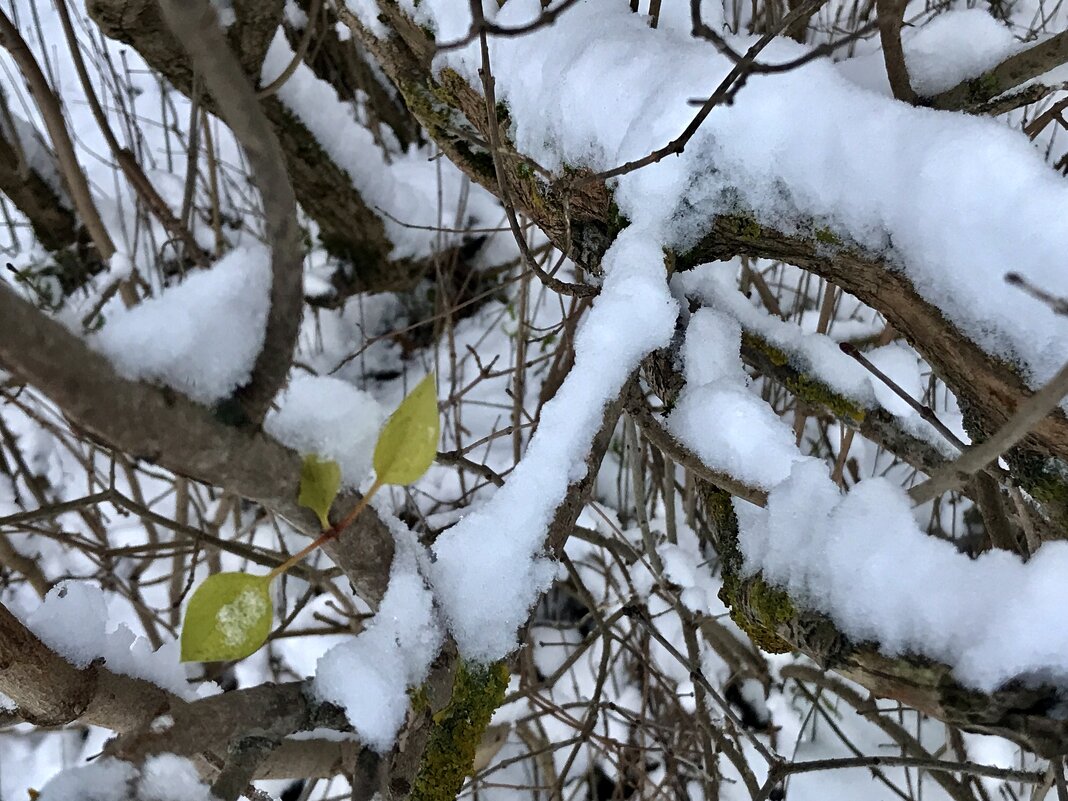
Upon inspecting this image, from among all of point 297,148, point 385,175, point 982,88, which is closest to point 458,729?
point 982,88

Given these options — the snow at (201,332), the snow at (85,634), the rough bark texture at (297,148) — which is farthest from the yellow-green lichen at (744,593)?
the rough bark texture at (297,148)

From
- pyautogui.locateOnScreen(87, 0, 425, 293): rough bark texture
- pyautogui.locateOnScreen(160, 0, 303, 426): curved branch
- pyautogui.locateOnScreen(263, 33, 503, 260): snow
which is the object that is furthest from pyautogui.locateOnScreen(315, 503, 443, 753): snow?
pyautogui.locateOnScreen(87, 0, 425, 293): rough bark texture

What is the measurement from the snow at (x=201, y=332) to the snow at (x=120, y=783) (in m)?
0.21

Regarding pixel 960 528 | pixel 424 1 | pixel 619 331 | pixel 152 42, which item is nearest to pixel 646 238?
pixel 619 331

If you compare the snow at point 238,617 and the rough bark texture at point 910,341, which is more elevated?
the rough bark texture at point 910,341

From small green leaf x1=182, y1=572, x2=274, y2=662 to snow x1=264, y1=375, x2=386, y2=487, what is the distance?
79 millimetres

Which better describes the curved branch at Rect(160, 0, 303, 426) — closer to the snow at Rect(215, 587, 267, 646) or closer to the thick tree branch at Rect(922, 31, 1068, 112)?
the snow at Rect(215, 587, 267, 646)

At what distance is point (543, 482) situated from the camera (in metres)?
0.49

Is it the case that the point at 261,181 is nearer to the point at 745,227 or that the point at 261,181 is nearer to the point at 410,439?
the point at 410,439

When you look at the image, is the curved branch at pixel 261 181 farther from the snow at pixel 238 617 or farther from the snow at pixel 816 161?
the snow at pixel 816 161

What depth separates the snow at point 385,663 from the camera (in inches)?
16.3

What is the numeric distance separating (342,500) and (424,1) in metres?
0.65

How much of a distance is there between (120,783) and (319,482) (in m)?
0.19

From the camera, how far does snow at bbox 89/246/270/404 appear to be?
32 cm
